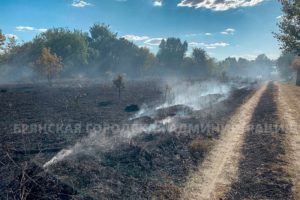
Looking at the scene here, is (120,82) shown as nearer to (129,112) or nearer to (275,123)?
(129,112)

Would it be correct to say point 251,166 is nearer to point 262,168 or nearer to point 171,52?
point 262,168

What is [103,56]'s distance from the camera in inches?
4582

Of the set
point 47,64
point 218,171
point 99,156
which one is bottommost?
point 218,171

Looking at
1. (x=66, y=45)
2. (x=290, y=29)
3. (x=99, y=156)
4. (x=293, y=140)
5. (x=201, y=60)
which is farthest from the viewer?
(x=201, y=60)

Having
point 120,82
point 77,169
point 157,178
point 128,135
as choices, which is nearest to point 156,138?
point 128,135

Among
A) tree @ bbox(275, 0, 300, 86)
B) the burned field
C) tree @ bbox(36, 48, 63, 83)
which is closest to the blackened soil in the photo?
the burned field

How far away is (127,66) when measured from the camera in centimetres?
11962

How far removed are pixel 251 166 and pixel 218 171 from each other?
182cm

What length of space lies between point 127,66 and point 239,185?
112 meters

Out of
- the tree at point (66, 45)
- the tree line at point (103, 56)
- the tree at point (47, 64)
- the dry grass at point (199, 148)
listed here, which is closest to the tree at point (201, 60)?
the tree line at point (103, 56)

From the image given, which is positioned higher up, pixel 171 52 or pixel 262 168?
pixel 171 52

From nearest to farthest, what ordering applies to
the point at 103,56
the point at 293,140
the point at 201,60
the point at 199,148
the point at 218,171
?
the point at 218,171 < the point at 199,148 < the point at 293,140 < the point at 103,56 < the point at 201,60

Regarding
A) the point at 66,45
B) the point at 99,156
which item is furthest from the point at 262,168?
the point at 66,45

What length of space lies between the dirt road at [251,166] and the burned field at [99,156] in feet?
2.52
